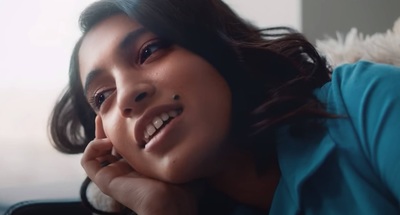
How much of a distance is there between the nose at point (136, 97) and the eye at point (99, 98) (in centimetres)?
9

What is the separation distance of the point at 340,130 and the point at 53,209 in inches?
21.0

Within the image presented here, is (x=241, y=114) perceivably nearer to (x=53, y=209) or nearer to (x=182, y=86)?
(x=182, y=86)

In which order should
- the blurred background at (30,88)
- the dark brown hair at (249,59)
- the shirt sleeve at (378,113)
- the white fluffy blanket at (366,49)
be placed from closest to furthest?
the shirt sleeve at (378,113) → the dark brown hair at (249,59) → the white fluffy blanket at (366,49) → the blurred background at (30,88)

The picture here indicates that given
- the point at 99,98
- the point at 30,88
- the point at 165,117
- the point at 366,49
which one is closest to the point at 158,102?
the point at 165,117

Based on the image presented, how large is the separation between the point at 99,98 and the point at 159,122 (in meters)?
0.16

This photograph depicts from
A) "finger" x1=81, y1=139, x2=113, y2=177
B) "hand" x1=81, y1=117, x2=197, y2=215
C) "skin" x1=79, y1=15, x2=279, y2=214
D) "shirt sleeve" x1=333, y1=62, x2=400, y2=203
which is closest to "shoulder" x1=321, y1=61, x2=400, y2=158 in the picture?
"shirt sleeve" x1=333, y1=62, x2=400, y2=203

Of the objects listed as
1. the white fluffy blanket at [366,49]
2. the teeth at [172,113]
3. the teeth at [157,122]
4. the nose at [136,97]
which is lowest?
the white fluffy blanket at [366,49]

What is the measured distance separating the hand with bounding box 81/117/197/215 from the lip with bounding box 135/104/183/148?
94 millimetres

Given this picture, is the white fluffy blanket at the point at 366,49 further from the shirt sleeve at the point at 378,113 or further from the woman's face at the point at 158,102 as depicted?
the woman's face at the point at 158,102

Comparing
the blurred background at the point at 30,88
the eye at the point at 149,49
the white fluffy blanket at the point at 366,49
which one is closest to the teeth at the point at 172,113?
the eye at the point at 149,49

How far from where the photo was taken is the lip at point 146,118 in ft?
1.81

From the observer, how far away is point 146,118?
1.85ft

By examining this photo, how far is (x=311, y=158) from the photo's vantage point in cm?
55

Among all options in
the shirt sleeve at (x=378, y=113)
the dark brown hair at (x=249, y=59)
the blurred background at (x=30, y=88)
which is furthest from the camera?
the blurred background at (x=30, y=88)
